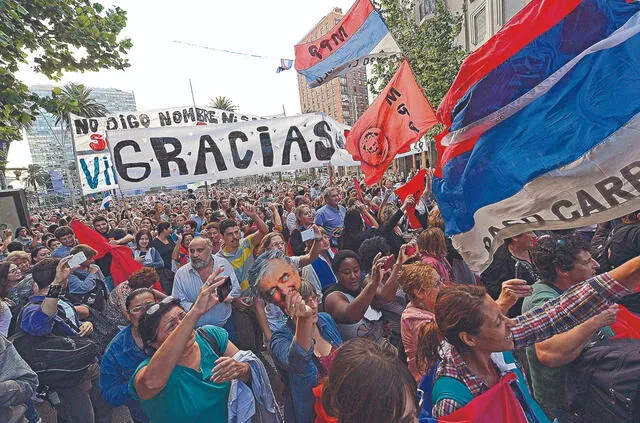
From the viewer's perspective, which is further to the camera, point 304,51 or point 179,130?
point 304,51

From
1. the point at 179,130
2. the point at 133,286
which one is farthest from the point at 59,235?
the point at 133,286

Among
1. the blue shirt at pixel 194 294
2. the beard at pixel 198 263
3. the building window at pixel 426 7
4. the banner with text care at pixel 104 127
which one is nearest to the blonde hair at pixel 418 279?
the blue shirt at pixel 194 294

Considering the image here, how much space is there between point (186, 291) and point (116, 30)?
4.21 m

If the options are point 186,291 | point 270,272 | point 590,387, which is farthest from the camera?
point 186,291

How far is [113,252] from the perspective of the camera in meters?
5.10

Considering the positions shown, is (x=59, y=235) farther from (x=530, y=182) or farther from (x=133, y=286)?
(x=530, y=182)

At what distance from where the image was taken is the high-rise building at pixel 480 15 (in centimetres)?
1886

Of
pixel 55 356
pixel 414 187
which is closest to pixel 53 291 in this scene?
pixel 55 356

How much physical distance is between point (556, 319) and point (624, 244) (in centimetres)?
190

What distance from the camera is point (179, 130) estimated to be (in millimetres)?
5973

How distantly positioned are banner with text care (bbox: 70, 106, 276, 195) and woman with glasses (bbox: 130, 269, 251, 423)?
6.99 m

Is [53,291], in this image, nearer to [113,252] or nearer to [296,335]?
[296,335]

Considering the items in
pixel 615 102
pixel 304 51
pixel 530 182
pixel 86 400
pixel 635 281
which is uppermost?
pixel 304 51

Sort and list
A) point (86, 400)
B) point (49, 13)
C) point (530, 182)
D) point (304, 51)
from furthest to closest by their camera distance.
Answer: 1. point (304, 51)
2. point (49, 13)
3. point (86, 400)
4. point (530, 182)
